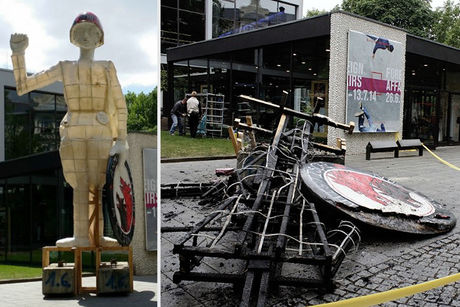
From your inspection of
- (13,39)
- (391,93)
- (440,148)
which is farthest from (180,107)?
(440,148)

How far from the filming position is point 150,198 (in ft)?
4.27

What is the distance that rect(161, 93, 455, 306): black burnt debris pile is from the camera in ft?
3.85

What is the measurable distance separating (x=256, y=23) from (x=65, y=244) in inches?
35.9

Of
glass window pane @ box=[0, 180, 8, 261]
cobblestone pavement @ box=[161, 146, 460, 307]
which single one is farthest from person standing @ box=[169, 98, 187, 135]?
glass window pane @ box=[0, 180, 8, 261]

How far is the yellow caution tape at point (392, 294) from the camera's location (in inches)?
45.1

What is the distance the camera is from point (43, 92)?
123 cm

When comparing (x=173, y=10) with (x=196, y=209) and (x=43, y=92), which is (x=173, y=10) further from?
(x=196, y=209)

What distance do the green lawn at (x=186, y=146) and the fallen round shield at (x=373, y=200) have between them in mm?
472

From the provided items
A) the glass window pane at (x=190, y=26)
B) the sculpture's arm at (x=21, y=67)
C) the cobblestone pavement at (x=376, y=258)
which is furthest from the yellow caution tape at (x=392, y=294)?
the sculpture's arm at (x=21, y=67)

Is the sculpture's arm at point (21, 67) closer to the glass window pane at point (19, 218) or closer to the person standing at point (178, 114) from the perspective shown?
the glass window pane at point (19, 218)

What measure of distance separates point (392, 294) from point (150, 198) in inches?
30.5

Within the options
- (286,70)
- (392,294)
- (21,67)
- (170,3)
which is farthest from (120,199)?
(392,294)

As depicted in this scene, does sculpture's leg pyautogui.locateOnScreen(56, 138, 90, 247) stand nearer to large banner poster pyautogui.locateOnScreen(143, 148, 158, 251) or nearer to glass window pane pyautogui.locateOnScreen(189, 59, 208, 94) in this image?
large banner poster pyautogui.locateOnScreen(143, 148, 158, 251)

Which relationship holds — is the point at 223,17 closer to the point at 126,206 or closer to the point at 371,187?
the point at 126,206
